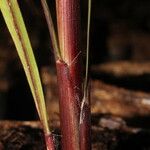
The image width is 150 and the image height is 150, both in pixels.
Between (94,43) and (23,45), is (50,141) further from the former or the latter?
(94,43)

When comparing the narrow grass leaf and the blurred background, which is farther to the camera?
the blurred background

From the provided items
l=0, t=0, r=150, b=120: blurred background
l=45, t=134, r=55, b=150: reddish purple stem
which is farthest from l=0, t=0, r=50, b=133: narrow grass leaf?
l=0, t=0, r=150, b=120: blurred background

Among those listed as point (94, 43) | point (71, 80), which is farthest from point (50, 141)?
point (94, 43)

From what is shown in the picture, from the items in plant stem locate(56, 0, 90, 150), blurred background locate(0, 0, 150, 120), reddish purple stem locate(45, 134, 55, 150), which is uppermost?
blurred background locate(0, 0, 150, 120)

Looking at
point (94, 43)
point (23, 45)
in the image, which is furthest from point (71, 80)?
point (94, 43)

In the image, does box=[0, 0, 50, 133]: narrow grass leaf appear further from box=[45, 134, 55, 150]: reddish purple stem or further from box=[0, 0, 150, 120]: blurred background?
box=[0, 0, 150, 120]: blurred background

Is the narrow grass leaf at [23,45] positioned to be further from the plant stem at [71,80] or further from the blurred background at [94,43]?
the blurred background at [94,43]

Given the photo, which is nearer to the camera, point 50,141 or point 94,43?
point 50,141

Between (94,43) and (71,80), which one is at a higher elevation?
(94,43)

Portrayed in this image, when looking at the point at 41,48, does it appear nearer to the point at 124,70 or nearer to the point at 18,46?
the point at 124,70
